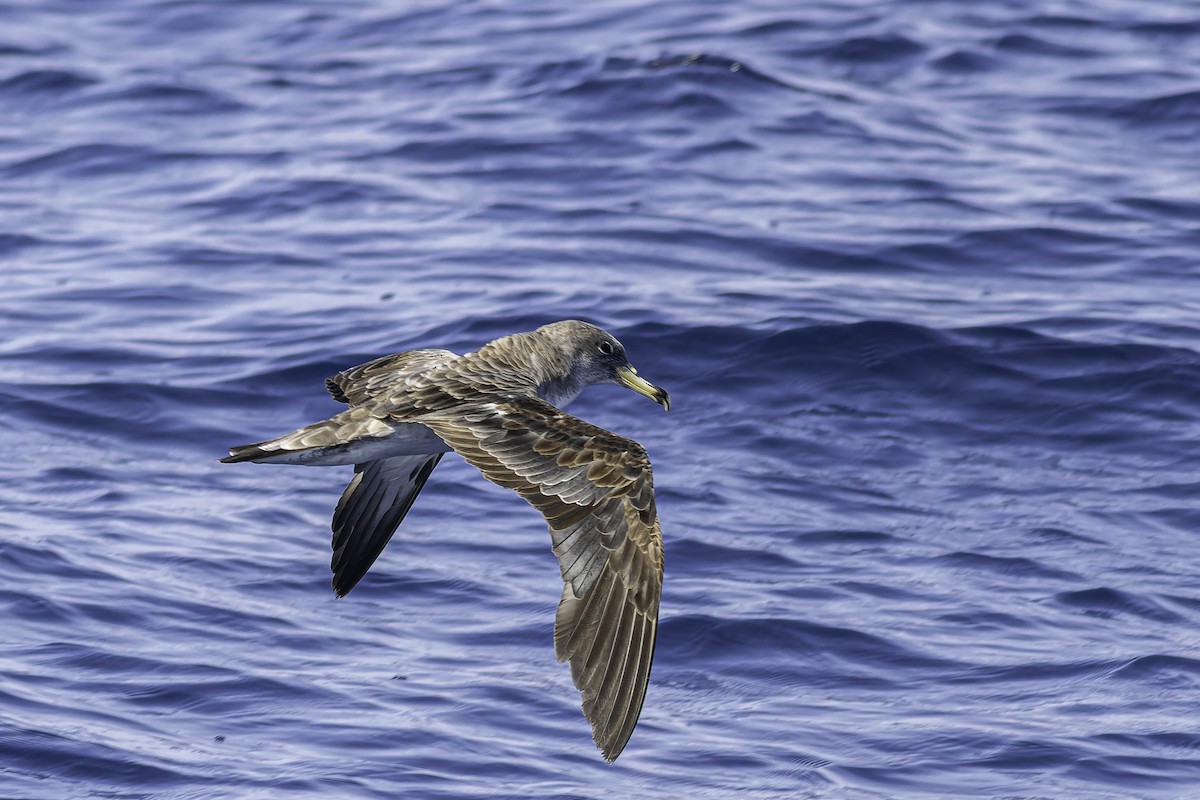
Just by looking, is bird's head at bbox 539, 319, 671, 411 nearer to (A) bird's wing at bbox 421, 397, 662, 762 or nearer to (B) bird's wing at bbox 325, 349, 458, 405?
(B) bird's wing at bbox 325, 349, 458, 405

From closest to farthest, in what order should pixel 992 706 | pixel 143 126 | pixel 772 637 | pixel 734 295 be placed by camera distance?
pixel 992 706 → pixel 772 637 → pixel 734 295 → pixel 143 126

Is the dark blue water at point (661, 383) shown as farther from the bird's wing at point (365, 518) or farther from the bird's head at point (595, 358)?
the bird's head at point (595, 358)

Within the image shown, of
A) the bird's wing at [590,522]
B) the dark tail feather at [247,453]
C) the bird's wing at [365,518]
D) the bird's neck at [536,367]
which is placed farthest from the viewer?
the bird's wing at [365,518]

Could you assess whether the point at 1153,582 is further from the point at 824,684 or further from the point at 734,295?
the point at 734,295

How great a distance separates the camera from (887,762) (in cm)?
724

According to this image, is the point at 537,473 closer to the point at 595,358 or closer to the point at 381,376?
the point at 381,376

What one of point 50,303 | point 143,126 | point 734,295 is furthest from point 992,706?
point 143,126

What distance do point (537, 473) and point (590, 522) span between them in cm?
24

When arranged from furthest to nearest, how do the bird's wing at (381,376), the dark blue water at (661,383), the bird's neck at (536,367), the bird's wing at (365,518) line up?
the dark blue water at (661,383), the bird's wing at (365,518), the bird's neck at (536,367), the bird's wing at (381,376)

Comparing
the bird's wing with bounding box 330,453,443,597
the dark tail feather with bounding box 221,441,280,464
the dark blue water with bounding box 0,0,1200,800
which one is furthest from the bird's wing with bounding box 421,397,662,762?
the dark blue water with bounding box 0,0,1200,800

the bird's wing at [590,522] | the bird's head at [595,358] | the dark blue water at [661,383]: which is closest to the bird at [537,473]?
the bird's wing at [590,522]

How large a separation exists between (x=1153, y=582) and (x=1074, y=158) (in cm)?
652

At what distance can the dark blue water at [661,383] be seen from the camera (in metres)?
→ 7.42

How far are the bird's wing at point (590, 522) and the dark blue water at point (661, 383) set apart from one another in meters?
1.45
